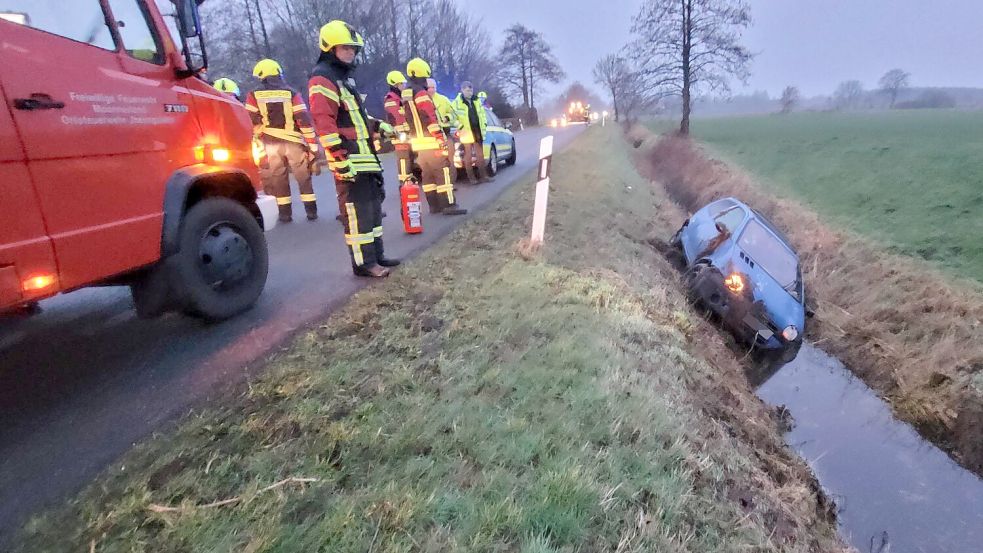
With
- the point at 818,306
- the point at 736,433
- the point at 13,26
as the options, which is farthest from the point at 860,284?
the point at 13,26

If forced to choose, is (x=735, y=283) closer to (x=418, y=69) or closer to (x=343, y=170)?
(x=343, y=170)

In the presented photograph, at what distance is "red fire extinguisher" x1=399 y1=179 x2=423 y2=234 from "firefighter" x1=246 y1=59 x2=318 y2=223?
69.1 inches

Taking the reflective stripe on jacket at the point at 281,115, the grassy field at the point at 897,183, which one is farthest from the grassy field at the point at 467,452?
the grassy field at the point at 897,183

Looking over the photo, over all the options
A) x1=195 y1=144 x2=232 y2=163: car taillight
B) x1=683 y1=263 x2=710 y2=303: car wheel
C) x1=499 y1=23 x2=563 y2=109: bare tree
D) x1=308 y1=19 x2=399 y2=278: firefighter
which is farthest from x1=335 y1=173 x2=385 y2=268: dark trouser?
x1=499 y1=23 x2=563 y2=109: bare tree

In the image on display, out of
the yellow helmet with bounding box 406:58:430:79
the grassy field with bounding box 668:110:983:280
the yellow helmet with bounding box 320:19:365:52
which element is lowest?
the grassy field with bounding box 668:110:983:280

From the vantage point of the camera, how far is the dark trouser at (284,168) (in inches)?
307

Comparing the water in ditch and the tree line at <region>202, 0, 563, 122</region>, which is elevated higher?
the tree line at <region>202, 0, 563, 122</region>

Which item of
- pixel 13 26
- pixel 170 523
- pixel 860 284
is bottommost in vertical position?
pixel 860 284

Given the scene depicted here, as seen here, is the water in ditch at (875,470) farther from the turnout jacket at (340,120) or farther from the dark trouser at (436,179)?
the dark trouser at (436,179)

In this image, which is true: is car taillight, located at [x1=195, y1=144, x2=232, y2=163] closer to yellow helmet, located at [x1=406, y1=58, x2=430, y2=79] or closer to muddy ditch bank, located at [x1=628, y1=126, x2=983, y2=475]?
yellow helmet, located at [x1=406, y1=58, x2=430, y2=79]

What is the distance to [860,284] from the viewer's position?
958 cm

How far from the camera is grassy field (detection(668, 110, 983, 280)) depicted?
34.9 feet

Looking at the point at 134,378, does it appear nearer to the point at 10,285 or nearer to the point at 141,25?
the point at 10,285

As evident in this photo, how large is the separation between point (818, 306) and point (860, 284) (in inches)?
44.0
